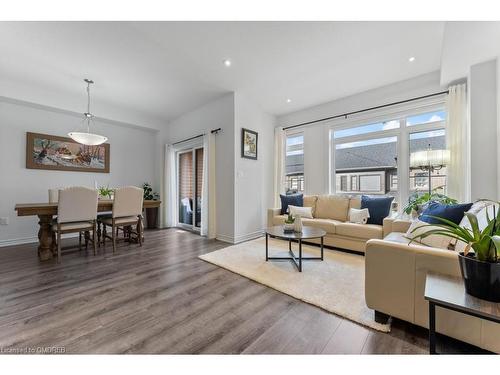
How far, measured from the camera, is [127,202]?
3.56 meters

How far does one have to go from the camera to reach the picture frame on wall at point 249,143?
4.09m

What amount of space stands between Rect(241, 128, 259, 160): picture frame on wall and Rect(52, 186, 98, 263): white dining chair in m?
2.51

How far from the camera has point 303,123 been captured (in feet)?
15.0

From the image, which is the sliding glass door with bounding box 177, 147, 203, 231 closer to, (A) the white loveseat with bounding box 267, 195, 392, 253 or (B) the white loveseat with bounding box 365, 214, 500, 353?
(A) the white loveseat with bounding box 267, 195, 392, 253

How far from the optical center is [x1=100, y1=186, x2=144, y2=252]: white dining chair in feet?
11.3

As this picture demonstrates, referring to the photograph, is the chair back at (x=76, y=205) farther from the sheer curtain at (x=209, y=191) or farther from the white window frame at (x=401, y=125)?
the white window frame at (x=401, y=125)

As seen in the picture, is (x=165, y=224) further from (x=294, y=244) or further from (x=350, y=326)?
(x=350, y=326)

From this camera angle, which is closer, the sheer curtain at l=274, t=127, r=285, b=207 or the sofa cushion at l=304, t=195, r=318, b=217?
the sofa cushion at l=304, t=195, r=318, b=217

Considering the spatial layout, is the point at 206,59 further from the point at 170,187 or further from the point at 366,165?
the point at 170,187

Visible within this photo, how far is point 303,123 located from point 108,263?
4218 mm

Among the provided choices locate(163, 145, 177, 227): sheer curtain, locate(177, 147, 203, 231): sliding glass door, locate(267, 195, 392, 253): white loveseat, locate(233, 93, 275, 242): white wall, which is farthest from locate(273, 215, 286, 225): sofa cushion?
locate(163, 145, 177, 227): sheer curtain

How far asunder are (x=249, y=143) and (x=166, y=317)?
10.7 ft

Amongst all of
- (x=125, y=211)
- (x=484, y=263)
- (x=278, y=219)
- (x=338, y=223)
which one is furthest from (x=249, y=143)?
(x=484, y=263)
